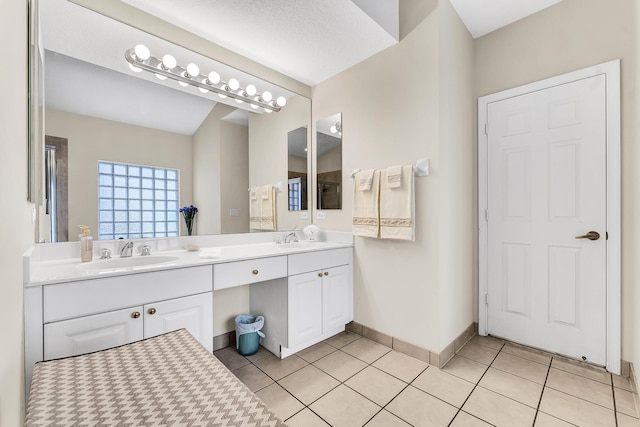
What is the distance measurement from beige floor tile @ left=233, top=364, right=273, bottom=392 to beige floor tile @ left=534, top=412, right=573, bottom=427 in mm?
1476

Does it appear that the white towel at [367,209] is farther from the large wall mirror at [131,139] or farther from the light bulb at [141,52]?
the light bulb at [141,52]

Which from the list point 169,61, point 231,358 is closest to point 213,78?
point 169,61

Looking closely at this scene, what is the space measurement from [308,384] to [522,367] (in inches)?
58.3

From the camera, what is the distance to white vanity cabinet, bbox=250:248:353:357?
2051 millimetres

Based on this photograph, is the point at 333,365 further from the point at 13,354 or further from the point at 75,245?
the point at 75,245

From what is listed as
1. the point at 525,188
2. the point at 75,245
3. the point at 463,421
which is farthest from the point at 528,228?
the point at 75,245

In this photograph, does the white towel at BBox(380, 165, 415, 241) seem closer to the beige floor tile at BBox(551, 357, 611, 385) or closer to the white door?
the white door

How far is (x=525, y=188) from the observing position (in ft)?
7.29

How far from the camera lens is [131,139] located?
1.84m

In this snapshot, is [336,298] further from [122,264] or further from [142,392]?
[142,392]

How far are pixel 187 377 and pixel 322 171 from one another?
2156 mm

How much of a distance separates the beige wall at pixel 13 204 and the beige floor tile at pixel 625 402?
8.52ft

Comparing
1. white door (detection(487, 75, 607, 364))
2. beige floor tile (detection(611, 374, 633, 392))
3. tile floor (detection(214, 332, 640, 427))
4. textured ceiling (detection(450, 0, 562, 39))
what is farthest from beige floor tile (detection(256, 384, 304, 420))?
textured ceiling (detection(450, 0, 562, 39))

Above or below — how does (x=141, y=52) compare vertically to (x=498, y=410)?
above
